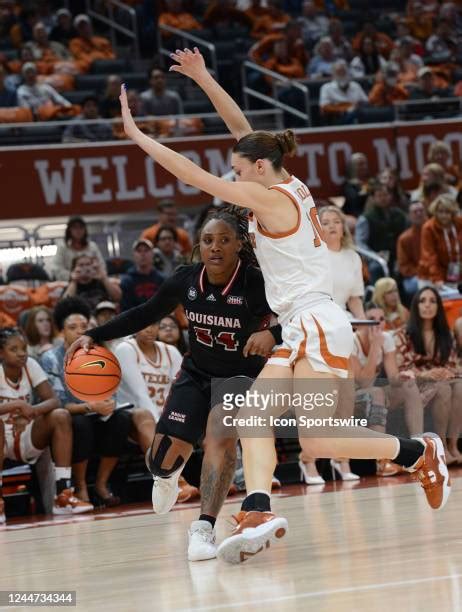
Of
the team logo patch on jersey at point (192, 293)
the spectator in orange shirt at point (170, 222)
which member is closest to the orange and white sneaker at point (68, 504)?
the team logo patch on jersey at point (192, 293)

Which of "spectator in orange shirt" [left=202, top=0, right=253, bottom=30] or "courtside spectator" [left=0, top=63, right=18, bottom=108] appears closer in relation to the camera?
"courtside spectator" [left=0, top=63, right=18, bottom=108]

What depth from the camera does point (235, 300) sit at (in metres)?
5.33

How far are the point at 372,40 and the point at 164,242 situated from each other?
6.86 meters

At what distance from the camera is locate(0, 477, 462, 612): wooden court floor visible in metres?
3.88

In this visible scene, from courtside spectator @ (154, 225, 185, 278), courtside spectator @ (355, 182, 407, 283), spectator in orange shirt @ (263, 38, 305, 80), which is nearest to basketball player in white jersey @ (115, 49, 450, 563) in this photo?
courtside spectator @ (154, 225, 185, 278)

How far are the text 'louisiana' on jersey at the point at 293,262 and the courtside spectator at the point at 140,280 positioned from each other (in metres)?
5.44

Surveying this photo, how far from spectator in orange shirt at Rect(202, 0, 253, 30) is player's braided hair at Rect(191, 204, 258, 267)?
1198 cm

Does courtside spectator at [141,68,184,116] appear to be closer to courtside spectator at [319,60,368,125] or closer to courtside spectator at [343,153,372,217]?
courtside spectator at [319,60,368,125]

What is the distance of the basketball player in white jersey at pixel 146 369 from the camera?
868cm

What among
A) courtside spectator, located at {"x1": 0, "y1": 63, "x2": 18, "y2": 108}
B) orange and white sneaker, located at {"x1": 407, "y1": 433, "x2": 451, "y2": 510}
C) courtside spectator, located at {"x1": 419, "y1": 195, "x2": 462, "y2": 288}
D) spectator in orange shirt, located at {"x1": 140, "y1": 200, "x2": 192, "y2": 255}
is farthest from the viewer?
courtside spectator, located at {"x1": 0, "y1": 63, "x2": 18, "y2": 108}

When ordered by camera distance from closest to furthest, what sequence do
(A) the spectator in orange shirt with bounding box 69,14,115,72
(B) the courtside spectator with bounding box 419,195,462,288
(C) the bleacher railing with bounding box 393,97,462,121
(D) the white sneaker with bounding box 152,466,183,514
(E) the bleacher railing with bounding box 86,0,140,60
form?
1. (D) the white sneaker with bounding box 152,466,183,514
2. (B) the courtside spectator with bounding box 419,195,462,288
3. (C) the bleacher railing with bounding box 393,97,462,121
4. (A) the spectator in orange shirt with bounding box 69,14,115,72
5. (E) the bleacher railing with bounding box 86,0,140,60

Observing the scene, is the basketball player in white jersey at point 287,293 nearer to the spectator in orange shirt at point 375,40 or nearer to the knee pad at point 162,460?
the knee pad at point 162,460

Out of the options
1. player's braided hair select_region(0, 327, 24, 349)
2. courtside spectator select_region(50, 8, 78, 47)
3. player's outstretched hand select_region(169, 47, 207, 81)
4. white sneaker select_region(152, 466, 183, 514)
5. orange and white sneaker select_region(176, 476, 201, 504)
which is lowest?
orange and white sneaker select_region(176, 476, 201, 504)

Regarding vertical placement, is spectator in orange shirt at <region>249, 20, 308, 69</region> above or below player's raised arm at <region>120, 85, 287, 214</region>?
above
